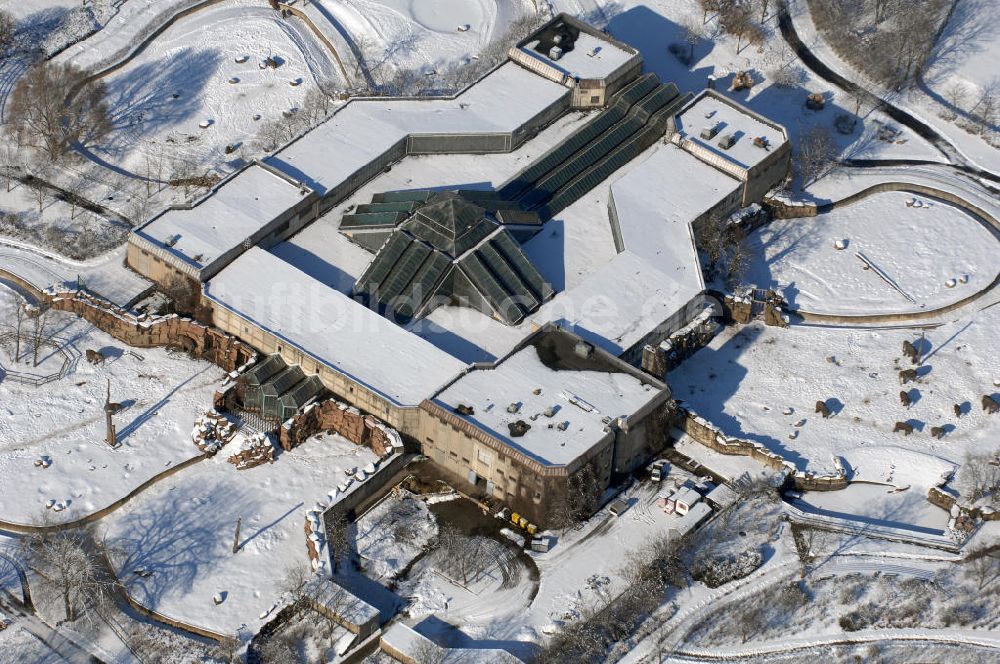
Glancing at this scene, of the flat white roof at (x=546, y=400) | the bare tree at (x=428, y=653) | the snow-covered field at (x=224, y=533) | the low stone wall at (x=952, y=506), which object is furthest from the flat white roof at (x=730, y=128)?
the bare tree at (x=428, y=653)

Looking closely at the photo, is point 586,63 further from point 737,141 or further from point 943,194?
point 943,194

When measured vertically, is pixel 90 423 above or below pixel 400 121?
below

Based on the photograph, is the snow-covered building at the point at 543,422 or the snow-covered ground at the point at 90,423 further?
the snow-covered ground at the point at 90,423

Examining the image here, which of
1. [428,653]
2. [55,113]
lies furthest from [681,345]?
[55,113]

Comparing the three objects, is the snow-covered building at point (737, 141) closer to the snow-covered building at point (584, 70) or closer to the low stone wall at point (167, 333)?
the snow-covered building at point (584, 70)

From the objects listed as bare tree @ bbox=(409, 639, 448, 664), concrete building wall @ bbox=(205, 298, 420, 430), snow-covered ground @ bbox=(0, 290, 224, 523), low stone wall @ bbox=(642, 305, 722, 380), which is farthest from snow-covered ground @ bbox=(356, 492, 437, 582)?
low stone wall @ bbox=(642, 305, 722, 380)

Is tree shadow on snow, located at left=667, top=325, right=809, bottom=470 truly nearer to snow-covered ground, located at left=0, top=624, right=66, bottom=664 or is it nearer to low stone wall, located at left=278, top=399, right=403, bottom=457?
low stone wall, located at left=278, top=399, right=403, bottom=457
